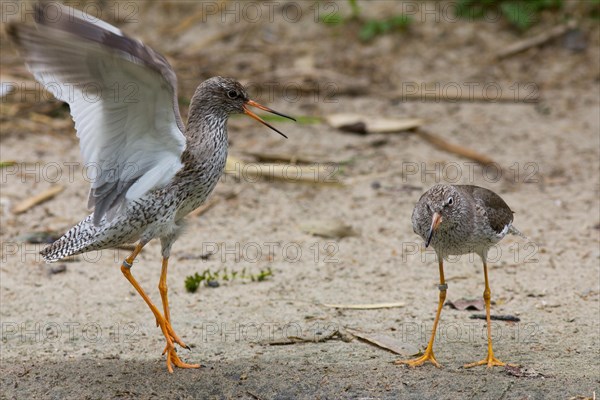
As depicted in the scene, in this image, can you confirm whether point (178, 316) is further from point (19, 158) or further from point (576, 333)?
point (19, 158)

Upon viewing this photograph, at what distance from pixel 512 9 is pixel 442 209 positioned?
7.26 metres

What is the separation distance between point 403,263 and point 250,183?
2.21 metres

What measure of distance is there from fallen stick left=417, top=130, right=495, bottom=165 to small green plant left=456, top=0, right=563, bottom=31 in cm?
303

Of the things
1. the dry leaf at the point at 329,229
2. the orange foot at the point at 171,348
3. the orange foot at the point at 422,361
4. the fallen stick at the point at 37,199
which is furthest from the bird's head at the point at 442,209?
the fallen stick at the point at 37,199

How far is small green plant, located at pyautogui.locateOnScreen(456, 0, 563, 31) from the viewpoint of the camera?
12336mm

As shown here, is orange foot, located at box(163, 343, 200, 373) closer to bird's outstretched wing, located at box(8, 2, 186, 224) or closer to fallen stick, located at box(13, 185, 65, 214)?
bird's outstretched wing, located at box(8, 2, 186, 224)

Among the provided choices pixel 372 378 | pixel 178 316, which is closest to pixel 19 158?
pixel 178 316

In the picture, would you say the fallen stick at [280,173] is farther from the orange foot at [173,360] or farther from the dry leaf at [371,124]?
the orange foot at [173,360]

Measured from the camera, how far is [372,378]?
5.68 meters

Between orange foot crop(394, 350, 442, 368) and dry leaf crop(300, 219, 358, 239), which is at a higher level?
dry leaf crop(300, 219, 358, 239)

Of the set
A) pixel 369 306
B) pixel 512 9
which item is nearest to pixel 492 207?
pixel 369 306

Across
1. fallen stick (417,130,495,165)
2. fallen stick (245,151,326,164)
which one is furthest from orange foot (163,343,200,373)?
fallen stick (417,130,495,165)

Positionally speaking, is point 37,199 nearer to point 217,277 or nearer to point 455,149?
point 217,277

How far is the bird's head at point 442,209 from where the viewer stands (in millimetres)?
5898
